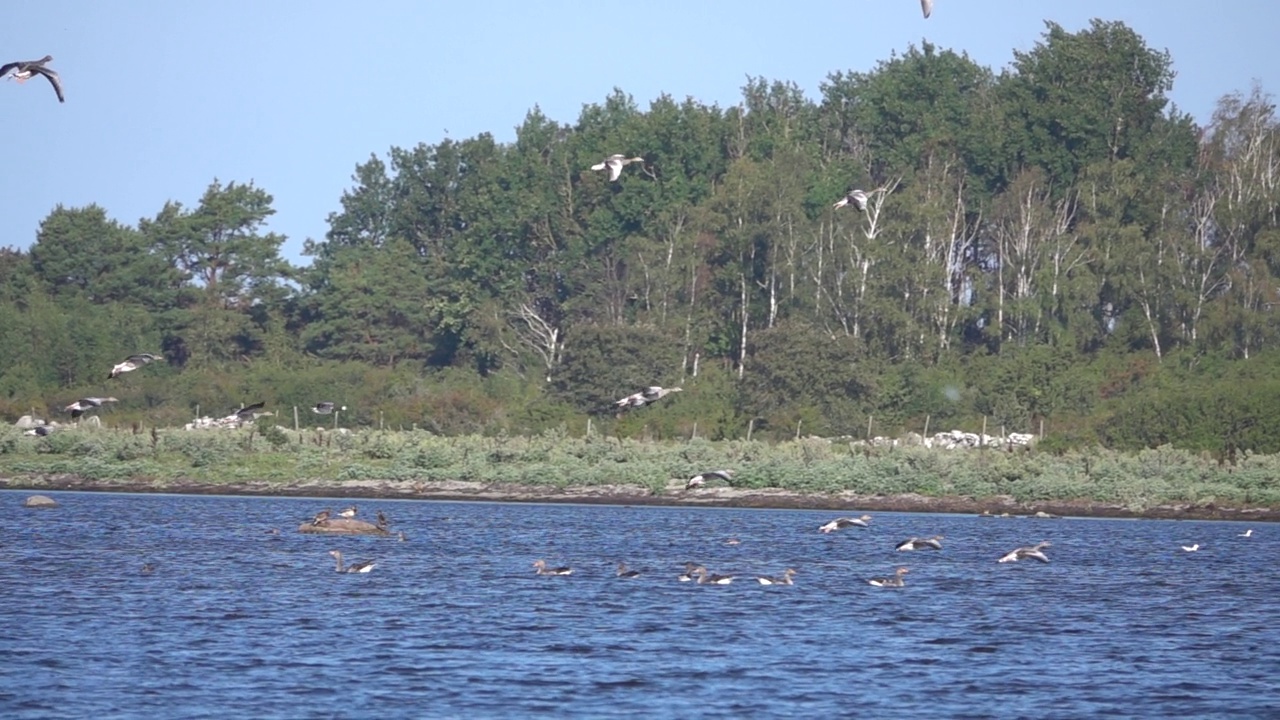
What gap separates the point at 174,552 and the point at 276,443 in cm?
2430

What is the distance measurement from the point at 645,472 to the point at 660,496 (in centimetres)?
134

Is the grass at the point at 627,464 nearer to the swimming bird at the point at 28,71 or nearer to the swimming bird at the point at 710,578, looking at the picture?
the swimming bird at the point at 710,578

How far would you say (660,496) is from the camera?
171 ft

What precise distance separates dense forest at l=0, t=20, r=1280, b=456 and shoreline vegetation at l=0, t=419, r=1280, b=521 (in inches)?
263

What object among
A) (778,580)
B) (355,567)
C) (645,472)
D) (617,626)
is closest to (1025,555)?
(778,580)

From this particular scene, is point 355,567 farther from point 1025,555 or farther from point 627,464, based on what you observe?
point 627,464

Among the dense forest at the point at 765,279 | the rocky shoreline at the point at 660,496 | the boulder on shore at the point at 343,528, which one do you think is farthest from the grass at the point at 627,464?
the boulder on shore at the point at 343,528

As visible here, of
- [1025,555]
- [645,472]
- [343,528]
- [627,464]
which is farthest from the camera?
[627,464]

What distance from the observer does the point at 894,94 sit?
8981 centimetres

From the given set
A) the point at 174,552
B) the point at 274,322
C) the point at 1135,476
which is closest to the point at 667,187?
the point at 274,322

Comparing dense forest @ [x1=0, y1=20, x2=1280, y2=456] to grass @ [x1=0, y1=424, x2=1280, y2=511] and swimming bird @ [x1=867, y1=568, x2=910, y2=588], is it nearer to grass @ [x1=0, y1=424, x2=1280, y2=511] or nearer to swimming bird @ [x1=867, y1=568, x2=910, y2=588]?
grass @ [x1=0, y1=424, x2=1280, y2=511]

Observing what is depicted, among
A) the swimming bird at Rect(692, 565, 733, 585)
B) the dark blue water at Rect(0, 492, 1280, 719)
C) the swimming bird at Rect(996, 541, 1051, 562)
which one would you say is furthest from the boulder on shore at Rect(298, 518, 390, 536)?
the swimming bird at Rect(996, 541, 1051, 562)

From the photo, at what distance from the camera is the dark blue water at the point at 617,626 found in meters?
19.5

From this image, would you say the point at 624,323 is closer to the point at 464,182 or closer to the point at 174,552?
the point at 464,182
